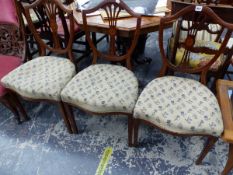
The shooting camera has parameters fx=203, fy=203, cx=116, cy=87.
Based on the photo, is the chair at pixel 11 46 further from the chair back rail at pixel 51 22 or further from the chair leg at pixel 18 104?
the chair back rail at pixel 51 22

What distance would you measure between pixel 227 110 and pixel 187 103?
227 millimetres

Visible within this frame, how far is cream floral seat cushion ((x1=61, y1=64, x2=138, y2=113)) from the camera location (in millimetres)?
1268

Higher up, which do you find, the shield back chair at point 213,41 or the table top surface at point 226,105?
the shield back chair at point 213,41

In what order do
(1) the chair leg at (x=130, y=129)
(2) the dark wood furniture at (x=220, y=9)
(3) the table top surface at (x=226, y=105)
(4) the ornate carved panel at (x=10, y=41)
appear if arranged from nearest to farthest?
(3) the table top surface at (x=226, y=105), (2) the dark wood furniture at (x=220, y=9), (1) the chair leg at (x=130, y=129), (4) the ornate carved panel at (x=10, y=41)

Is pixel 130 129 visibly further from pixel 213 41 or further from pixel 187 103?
pixel 213 41

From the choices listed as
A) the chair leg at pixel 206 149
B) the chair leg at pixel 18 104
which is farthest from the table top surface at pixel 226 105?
the chair leg at pixel 18 104

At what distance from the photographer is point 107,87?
1.36m

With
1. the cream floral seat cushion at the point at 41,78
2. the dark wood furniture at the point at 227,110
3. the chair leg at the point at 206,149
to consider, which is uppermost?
the cream floral seat cushion at the point at 41,78

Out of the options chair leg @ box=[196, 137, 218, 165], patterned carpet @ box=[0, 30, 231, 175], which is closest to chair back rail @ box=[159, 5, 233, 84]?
chair leg @ box=[196, 137, 218, 165]

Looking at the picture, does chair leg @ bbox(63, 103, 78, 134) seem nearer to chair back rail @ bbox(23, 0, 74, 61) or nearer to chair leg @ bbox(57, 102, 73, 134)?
chair leg @ bbox(57, 102, 73, 134)

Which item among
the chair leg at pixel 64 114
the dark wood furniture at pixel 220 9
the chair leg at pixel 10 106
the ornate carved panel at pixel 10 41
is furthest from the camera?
the ornate carved panel at pixel 10 41

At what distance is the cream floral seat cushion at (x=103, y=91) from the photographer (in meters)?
1.27

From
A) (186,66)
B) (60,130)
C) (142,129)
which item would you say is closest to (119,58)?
(186,66)

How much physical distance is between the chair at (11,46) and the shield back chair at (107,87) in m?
0.50
